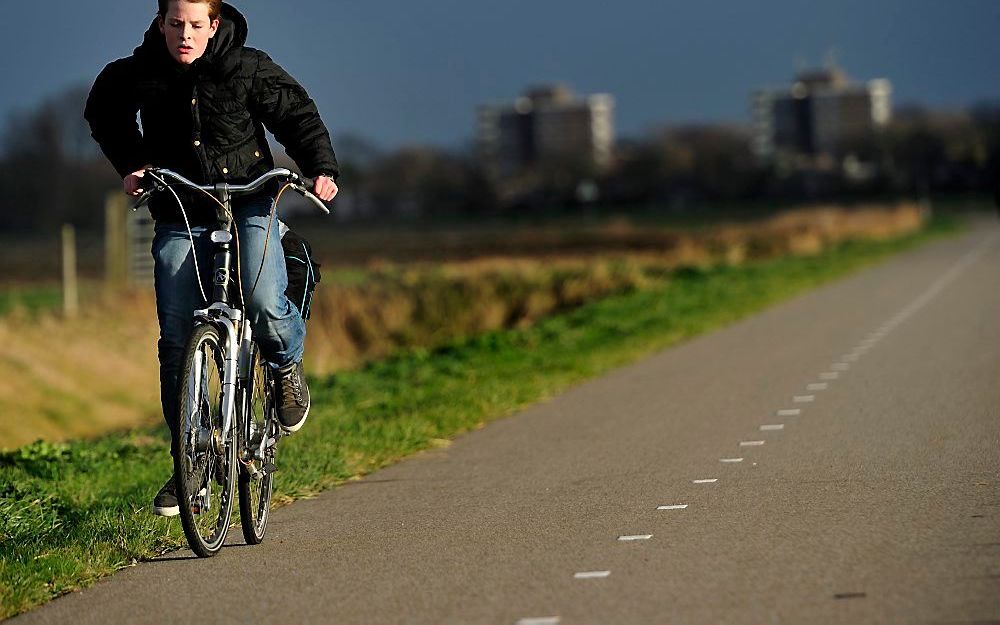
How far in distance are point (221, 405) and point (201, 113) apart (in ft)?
3.70

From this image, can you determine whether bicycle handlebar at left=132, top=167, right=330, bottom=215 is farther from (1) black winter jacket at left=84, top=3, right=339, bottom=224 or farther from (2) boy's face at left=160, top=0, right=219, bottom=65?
(2) boy's face at left=160, top=0, right=219, bottom=65

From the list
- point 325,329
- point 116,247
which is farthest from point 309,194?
point 116,247

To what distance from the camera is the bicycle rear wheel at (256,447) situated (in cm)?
660

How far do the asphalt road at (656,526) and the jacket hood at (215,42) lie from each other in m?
1.91

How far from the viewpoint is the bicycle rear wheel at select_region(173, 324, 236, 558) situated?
6000mm

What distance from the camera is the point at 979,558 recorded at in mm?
5684

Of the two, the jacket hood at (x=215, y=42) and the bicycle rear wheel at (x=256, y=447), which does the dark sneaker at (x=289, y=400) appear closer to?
the bicycle rear wheel at (x=256, y=447)

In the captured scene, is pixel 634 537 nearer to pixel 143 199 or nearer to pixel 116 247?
pixel 143 199

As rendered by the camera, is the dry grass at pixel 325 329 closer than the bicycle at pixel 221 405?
No

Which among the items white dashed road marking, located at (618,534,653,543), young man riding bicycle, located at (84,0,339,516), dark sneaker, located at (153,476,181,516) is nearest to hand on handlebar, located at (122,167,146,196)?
young man riding bicycle, located at (84,0,339,516)

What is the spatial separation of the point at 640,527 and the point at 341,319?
2024 centimetres

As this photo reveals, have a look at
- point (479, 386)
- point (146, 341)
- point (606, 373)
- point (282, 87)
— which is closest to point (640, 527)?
point (282, 87)

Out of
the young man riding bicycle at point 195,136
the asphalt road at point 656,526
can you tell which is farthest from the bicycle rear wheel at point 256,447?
the young man riding bicycle at point 195,136

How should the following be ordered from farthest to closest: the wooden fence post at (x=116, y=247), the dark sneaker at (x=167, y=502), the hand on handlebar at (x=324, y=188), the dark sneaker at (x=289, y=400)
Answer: the wooden fence post at (x=116, y=247)
the dark sneaker at (x=289, y=400)
the hand on handlebar at (x=324, y=188)
the dark sneaker at (x=167, y=502)
